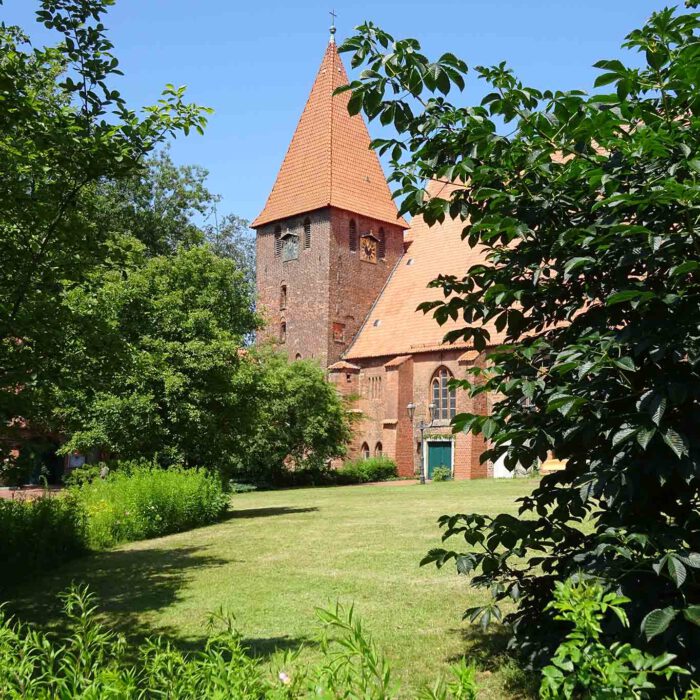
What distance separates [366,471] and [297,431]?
15.7 feet

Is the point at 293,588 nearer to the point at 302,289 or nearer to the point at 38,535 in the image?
the point at 38,535

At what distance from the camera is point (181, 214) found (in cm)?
4047

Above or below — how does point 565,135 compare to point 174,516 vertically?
above

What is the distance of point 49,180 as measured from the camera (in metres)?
7.05

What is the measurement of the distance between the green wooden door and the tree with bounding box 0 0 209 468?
108 feet

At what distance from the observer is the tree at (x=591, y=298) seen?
11.8 ft

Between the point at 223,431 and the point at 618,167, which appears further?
the point at 223,431

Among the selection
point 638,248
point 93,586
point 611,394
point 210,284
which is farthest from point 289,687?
point 210,284

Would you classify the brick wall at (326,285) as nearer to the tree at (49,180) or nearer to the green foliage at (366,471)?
the green foliage at (366,471)

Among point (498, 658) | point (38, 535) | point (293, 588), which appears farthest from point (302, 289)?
point (498, 658)

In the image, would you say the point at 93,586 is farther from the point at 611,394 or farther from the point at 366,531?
the point at 611,394

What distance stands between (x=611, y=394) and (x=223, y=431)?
1623cm

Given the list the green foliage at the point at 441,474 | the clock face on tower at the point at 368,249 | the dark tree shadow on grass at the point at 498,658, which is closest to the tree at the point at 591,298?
the dark tree shadow on grass at the point at 498,658

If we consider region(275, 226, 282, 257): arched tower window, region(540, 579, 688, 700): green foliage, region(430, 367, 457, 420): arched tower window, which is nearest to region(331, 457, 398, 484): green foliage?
region(430, 367, 457, 420): arched tower window
